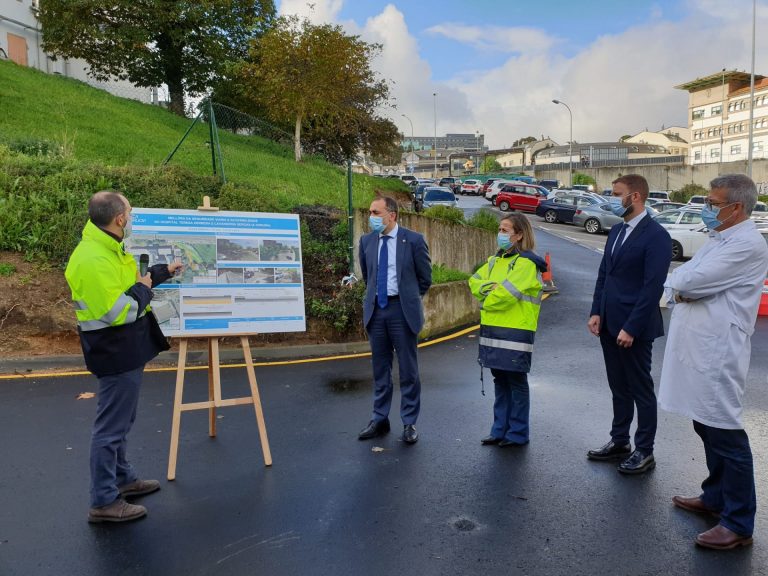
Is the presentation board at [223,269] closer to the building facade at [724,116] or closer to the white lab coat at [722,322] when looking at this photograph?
the white lab coat at [722,322]

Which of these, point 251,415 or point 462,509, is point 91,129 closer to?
point 251,415

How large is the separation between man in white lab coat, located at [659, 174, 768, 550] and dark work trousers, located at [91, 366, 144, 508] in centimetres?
348

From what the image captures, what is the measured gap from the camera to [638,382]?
450cm

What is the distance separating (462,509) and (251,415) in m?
2.63

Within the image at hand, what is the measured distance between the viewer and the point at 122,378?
381 centimetres

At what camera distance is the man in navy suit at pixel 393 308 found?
5195 mm

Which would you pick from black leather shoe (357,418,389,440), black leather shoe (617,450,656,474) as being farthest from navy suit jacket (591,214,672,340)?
black leather shoe (357,418,389,440)

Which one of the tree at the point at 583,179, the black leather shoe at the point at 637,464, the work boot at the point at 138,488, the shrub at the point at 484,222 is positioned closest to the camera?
the work boot at the point at 138,488

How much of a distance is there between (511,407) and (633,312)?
1357mm

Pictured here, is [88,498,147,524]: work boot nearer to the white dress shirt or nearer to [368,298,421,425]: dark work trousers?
[368,298,421,425]: dark work trousers

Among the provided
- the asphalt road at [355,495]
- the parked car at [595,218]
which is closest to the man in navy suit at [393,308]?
the asphalt road at [355,495]

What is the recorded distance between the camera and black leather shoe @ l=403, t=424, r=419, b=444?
5111 mm

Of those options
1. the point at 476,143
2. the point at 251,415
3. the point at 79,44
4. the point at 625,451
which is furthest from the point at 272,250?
the point at 476,143

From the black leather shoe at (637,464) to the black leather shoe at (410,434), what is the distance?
1636mm
